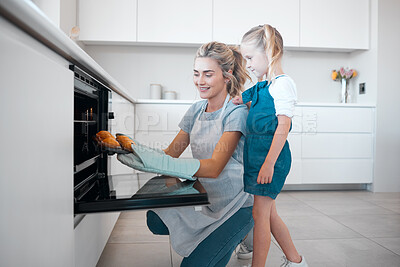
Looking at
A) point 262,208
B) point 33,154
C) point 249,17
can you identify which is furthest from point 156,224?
point 249,17

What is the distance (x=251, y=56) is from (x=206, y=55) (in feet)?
0.77

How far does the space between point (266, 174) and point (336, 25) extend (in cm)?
273

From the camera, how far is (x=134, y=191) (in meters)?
0.94

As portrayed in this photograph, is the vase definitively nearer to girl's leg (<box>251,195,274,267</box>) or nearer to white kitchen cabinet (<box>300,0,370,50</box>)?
white kitchen cabinet (<box>300,0,370,50</box>)

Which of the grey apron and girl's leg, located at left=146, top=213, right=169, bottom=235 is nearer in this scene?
the grey apron

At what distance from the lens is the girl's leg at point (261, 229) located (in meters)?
1.37

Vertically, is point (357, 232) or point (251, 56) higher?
point (251, 56)

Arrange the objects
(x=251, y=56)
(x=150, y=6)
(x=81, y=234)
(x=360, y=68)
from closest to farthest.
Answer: (x=81, y=234) → (x=251, y=56) → (x=150, y=6) → (x=360, y=68)

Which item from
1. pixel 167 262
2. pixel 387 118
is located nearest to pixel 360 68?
pixel 387 118

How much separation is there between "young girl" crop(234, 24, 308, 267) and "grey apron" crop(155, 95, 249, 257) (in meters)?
0.08

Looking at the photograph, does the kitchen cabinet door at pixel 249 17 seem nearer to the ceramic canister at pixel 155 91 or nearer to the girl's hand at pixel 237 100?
the ceramic canister at pixel 155 91

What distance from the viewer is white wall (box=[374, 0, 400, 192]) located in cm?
338

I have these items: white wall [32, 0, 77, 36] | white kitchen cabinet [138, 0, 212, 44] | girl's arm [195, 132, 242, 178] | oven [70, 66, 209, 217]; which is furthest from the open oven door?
white kitchen cabinet [138, 0, 212, 44]

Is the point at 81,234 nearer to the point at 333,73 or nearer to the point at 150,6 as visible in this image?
the point at 150,6
